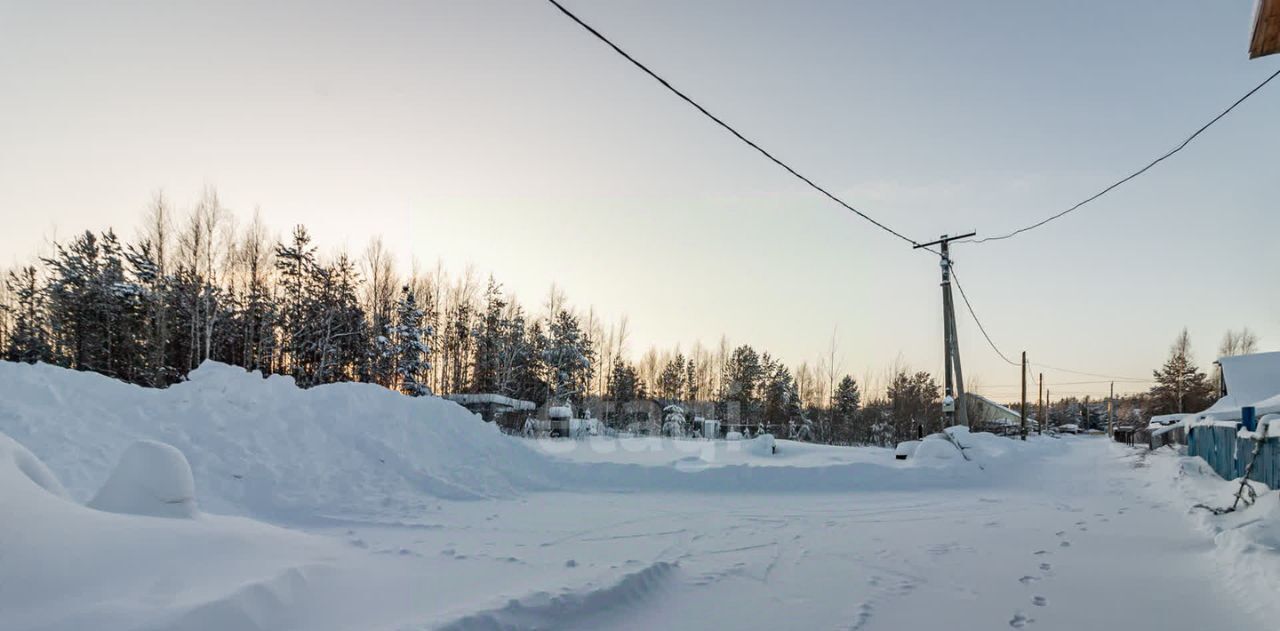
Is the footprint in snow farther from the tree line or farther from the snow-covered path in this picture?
the tree line

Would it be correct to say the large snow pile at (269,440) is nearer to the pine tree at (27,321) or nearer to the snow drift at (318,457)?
the snow drift at (318,457)

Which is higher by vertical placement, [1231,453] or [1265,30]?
[1265,30]

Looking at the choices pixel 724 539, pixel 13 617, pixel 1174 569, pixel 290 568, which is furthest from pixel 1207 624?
pixel 13 617

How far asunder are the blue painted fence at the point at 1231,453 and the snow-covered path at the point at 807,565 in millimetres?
1312

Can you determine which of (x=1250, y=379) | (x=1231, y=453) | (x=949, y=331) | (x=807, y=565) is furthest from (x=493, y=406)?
(x=1250, y=379)

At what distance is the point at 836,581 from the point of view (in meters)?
5.54

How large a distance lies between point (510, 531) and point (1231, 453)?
1473 centimetres

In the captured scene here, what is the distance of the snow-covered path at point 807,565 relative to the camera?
442cm

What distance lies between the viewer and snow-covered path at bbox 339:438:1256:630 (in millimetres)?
4422

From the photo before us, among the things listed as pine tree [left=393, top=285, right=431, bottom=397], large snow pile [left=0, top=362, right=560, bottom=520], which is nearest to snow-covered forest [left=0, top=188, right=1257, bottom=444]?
pine tree [left=393, top=285, right=431, bottom=397]

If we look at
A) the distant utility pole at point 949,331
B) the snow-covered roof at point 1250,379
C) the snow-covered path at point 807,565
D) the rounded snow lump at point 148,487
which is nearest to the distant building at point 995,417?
the snow-covered roof at point 1250,379

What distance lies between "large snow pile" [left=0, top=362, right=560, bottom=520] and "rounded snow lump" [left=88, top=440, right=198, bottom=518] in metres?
3.25

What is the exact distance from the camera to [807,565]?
20.1 ft

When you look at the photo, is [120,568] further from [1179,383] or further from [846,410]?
[1179,383]
